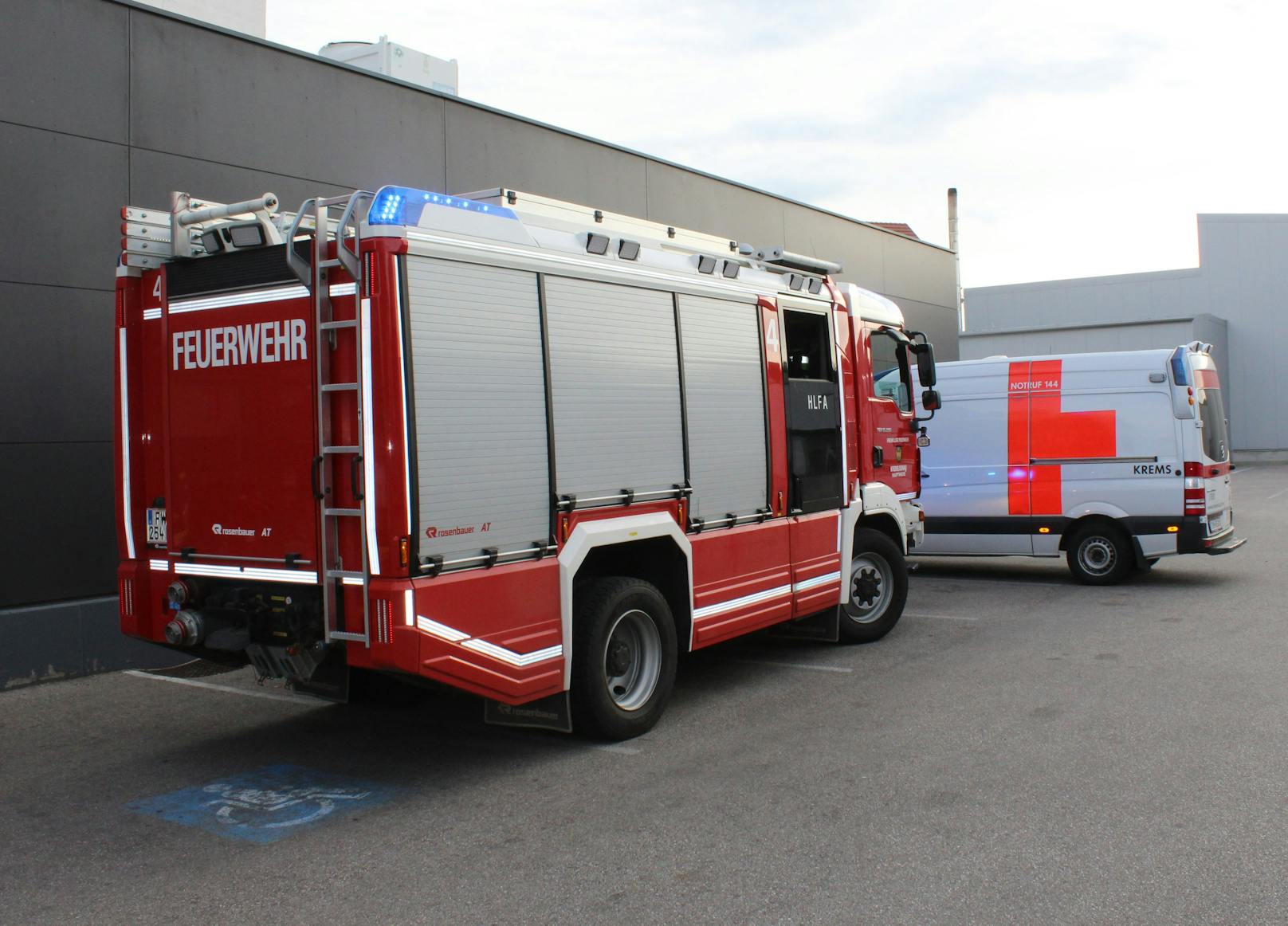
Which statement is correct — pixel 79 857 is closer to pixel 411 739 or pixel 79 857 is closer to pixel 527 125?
pixel 411 739

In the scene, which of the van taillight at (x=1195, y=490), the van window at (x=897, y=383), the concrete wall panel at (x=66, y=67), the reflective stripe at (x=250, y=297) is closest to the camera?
the reflective stripe at (x=250, y=297)

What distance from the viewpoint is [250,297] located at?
226 inches

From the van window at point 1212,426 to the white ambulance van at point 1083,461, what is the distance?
3 centimetres

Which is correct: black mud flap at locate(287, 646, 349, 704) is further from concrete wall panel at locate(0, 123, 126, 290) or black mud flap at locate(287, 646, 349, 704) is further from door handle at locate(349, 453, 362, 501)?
concrete wall panel at locate(0, 123, 126, 290)

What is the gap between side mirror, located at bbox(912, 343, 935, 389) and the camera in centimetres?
962

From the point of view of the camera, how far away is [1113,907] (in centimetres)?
398

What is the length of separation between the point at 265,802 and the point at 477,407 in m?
2.20

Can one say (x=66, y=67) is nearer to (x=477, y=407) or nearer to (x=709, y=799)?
(x=477, y=407)

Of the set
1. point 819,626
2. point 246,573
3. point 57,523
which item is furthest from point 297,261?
point 819,626

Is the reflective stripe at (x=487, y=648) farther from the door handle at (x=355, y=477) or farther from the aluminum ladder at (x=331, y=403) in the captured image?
the door handle at (x=355, y=477)

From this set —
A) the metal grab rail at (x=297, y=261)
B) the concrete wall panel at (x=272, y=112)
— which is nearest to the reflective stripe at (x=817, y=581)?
the metal grab rail at (x=297, y=261)

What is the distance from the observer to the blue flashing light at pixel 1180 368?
39.0 feet

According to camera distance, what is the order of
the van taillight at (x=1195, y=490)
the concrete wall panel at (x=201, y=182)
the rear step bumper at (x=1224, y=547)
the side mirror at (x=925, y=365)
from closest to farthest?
1. the concrete wall panel at (x=201, y=182)
2. the side mirror at (x=925, y=365)
3. the van taillight at (x=1195, y=490)
4. the rear step bumper at (x=1224, y=547)

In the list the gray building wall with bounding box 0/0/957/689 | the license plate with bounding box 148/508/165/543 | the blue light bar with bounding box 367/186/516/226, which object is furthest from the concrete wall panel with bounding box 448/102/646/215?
the blue light bar with bounding box 367/186/516/226
